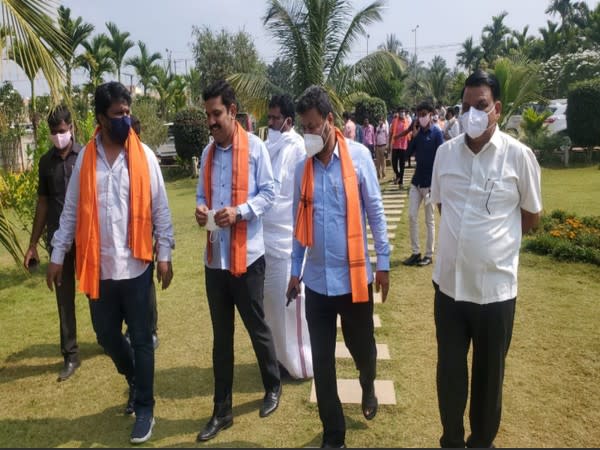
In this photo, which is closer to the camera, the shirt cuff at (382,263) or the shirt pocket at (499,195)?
the shirt pocket at (499,195)

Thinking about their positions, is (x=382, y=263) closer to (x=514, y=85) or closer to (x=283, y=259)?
(x=283, y=259)

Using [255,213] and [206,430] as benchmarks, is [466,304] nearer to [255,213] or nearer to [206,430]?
[255,213]

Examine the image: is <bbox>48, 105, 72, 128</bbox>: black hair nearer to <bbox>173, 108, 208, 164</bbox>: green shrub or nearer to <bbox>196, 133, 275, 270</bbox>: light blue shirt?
<bbox>196, 133, 275, 270</bbox>: light blue shirt

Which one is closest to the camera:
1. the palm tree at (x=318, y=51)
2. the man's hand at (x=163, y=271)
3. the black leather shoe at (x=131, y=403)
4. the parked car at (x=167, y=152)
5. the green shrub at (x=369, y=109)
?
the man's hand at (x=163, y=271)

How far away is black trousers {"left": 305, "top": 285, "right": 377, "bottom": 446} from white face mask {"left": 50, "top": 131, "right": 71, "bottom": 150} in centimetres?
242

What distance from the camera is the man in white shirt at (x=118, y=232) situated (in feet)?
10.3

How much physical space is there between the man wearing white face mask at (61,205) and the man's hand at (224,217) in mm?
1658

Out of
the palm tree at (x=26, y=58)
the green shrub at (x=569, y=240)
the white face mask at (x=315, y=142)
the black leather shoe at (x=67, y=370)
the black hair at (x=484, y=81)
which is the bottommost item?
the black leather shoe at (x=67, y=370)

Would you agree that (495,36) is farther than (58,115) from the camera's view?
Yes

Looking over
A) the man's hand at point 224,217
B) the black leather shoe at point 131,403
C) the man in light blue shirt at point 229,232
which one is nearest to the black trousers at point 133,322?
the black leather shoe at point 131,403

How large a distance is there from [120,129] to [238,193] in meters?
0.78

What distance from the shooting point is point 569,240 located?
6840 millimetres

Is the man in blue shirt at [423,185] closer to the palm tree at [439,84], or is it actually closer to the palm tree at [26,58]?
the palm tree at [26,58]

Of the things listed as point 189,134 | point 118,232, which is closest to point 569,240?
point 118,232
